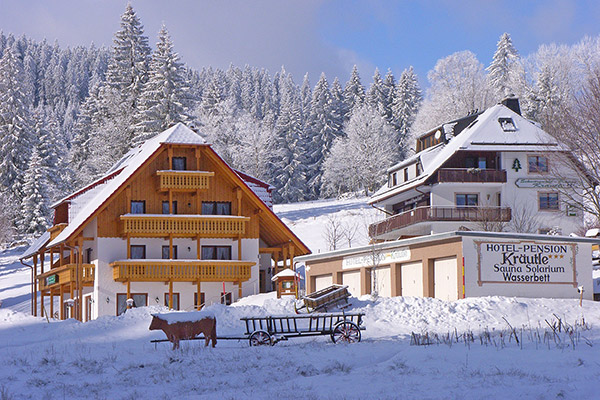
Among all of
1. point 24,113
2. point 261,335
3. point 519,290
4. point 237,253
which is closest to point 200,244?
point 237,253

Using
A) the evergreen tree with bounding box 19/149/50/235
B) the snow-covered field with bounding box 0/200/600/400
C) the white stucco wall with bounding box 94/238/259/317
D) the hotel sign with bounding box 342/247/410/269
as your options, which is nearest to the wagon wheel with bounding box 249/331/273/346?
the snow-covered field with bounding box 0/200/600/400

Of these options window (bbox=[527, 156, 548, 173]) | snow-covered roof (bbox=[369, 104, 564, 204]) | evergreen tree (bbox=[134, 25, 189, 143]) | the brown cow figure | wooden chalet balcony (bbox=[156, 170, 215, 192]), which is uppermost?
evergreen tree (bbox=[134, 25, 189, 143])

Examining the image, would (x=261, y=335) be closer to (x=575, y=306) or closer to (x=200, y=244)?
(x=575, y=306)

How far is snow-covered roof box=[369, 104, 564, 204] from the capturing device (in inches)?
2080

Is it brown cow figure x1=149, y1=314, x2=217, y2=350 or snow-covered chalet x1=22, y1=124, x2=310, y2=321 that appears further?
snow-covered chalet x1=22, y1=124, x2=310, y2=321

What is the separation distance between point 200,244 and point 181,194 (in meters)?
3.15

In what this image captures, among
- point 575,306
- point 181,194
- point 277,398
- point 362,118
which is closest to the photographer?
point 277,398

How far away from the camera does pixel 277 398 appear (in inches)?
521

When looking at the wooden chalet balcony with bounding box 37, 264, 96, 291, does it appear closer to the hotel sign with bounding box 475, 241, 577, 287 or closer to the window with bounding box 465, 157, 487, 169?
the hotel sign with bounding box 475, 241, 577, 287

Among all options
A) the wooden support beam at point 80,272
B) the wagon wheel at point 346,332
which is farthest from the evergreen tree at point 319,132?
the wagon wheel at point 346,332

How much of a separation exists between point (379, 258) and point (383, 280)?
1.19 m

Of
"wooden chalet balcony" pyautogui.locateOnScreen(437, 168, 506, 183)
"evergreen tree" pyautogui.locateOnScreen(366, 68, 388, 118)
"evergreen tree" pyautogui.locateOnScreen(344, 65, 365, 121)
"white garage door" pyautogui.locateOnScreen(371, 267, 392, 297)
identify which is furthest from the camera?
"evergreen tree" pyautogui.locateOnScreen(344, 65, 365, 121)

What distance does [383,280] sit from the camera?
39688 mm

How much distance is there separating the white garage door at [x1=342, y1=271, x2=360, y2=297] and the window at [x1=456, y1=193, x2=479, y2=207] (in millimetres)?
14162
